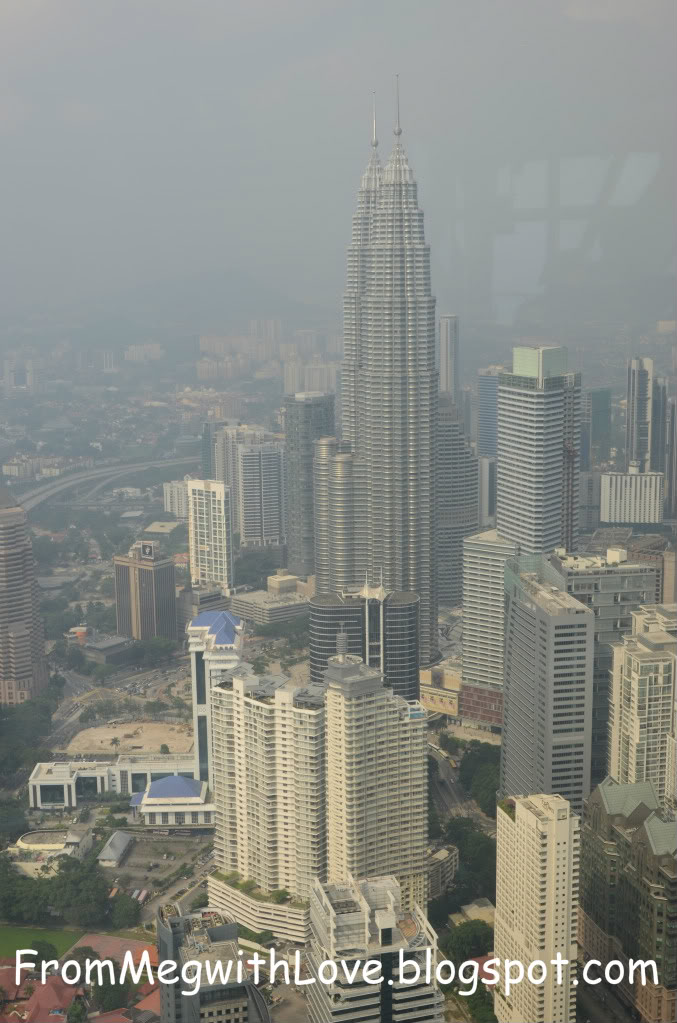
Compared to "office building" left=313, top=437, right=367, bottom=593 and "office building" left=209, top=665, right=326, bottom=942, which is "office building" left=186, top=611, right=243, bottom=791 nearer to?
"office building" left=209, top=665, right=326, bottom=942

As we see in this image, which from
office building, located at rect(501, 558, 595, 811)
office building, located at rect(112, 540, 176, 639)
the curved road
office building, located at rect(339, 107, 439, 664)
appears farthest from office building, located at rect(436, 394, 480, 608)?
office building, located at rect(501, 558, 595, 811)

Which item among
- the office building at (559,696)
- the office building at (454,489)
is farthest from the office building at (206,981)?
the office building at (454,489)

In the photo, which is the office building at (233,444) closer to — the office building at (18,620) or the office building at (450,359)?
the office building at (450,359)

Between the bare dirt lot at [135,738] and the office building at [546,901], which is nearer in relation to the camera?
the office building at [546,901]

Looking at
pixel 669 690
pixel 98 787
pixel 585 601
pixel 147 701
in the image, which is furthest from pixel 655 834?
pixel 147 701

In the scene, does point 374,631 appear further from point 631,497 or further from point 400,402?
point 631,497
